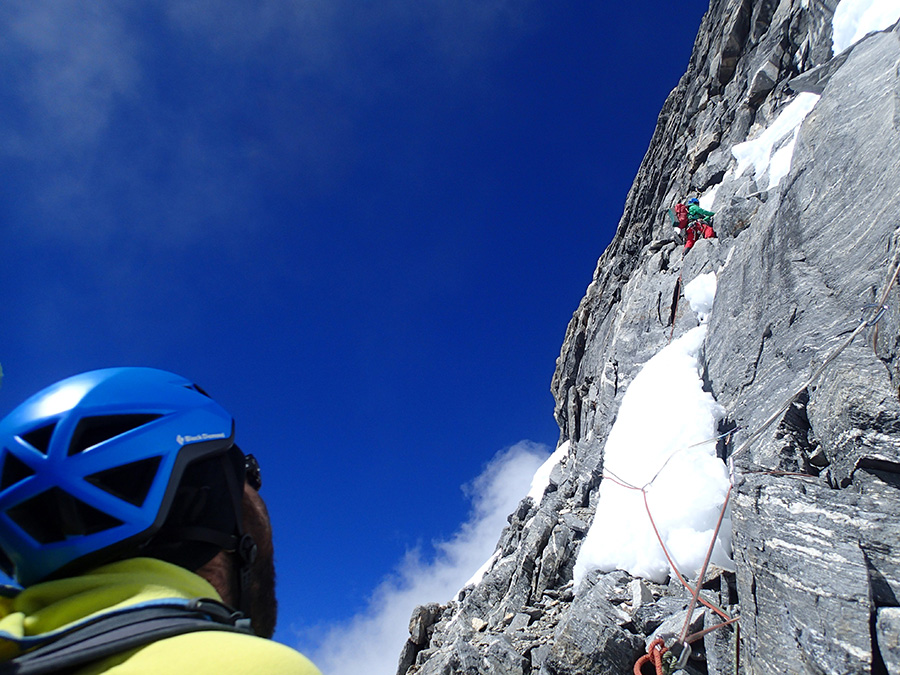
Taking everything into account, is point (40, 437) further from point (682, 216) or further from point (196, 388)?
point (682, 216)

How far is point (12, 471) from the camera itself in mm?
1965

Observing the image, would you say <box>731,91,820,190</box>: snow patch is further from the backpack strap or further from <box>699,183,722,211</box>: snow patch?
the backpack strap

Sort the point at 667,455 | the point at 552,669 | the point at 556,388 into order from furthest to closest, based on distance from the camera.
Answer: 1. the point at 556,388
2. the point at 667,455
3. the point at 552,669

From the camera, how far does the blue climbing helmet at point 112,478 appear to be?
187 centimetres

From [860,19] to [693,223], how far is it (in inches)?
356

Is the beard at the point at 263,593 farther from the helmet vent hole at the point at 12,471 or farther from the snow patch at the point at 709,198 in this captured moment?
the snow patch at the point at 709,198

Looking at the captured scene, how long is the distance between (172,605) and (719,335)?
43.3ft

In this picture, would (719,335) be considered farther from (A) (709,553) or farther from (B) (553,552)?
(B) (553,552)

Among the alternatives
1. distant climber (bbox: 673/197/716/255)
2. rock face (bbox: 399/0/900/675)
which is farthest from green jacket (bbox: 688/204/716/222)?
rock face (bbox: 399/0/900/675)

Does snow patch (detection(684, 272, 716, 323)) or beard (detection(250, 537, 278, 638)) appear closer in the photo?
beard (detection(250, 537, 278, 638))

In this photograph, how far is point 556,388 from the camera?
37.6m

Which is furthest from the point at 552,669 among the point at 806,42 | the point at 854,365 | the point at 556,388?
the point at 556,388

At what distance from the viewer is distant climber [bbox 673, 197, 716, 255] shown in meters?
21.0

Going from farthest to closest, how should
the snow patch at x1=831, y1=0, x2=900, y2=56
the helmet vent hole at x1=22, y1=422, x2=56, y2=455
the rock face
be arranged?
the snow patch at x1=831, y1=0, x2=900, y2=56 < the rock face < the helmet vent hole at x1=22, y1=422, x2=56, y2=455
